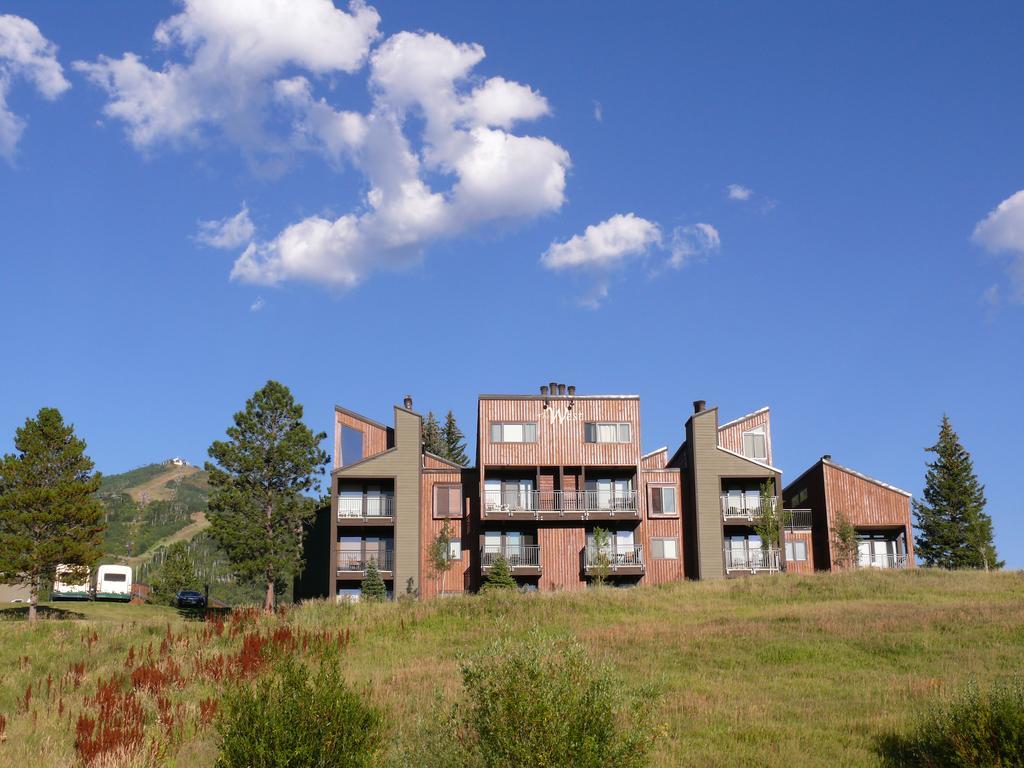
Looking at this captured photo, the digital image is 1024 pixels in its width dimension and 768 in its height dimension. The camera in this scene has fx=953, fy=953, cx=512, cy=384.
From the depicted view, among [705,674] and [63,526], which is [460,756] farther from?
[63,526]

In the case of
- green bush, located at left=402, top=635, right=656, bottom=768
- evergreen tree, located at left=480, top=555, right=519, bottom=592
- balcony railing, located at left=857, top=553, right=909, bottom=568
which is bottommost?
green bush, located at left=402, top=635, right=656, bottom=768

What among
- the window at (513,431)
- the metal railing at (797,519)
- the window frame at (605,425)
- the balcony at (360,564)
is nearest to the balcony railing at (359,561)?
the balcony at (360,564)

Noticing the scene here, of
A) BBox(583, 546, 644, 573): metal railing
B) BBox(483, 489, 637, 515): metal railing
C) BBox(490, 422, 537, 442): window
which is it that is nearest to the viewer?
BBox(583, 546, 644, 573): metal railing

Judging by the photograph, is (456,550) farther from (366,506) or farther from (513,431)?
(513,431)

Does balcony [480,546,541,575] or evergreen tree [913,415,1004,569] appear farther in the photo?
evergreen tree [913,415,1004,569]

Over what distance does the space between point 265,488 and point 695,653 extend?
37.3 m

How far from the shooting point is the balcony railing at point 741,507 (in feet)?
177

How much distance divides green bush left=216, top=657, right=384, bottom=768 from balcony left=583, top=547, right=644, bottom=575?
37185 millimetres

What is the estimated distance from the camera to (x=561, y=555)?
52.7 m

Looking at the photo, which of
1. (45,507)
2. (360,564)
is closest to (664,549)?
(360,564)

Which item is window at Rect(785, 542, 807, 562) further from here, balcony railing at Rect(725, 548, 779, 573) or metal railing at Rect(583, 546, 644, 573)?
metal railing at Rect(583, 546, 644, 573)

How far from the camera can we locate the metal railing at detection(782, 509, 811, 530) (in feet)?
186

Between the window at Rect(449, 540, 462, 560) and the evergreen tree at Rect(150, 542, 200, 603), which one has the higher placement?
the window at Rect(449, 540, 462, 560)

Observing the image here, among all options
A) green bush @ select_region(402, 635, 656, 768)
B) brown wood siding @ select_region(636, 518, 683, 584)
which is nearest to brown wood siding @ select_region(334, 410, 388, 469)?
brown wood siding @ select_region(636, 518, 683, 584)
